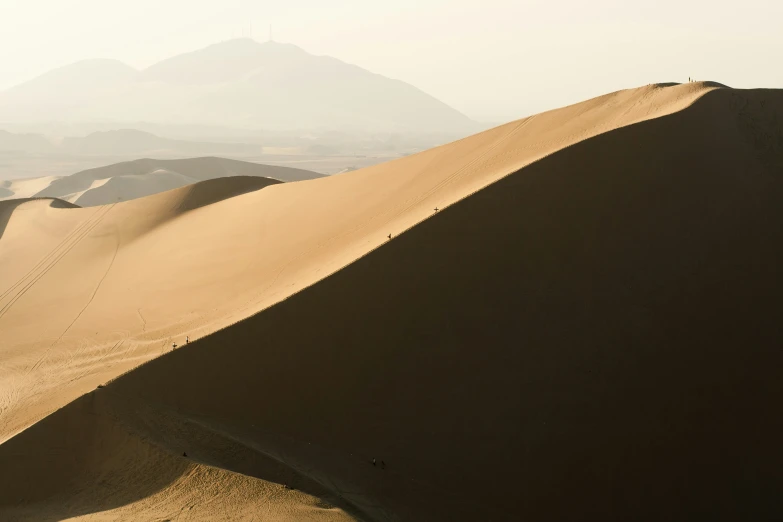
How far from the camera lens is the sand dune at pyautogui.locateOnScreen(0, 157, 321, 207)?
37.3 metres

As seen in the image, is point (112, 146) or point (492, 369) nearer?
point (492, 369)

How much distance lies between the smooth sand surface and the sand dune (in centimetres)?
2562

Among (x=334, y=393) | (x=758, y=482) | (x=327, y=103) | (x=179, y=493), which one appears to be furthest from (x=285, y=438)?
(x=327, y=103)

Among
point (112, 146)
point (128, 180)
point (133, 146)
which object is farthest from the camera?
point (133, 146)

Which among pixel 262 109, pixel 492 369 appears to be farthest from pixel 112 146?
pixel 262 109

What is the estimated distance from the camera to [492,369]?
23.7 feet

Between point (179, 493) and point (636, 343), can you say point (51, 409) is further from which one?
point (636, 343)

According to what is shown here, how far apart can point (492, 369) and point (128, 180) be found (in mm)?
35691

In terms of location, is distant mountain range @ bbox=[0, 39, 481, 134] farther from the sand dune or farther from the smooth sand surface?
the smooth sand surface

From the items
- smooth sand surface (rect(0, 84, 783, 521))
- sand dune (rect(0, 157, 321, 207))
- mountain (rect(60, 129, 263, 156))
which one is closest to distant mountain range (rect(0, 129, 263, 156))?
mountain (rect(60, 129, 263, 156))

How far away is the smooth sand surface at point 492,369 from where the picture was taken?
650 cm

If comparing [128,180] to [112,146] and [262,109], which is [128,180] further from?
[262,109]

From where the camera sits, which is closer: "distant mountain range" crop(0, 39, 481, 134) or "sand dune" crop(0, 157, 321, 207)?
"sand dune" crop(0, 157, 321, 207)

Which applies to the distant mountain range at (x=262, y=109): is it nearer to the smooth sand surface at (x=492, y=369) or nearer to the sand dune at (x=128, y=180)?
the sand dune at (x=128, y=180)
